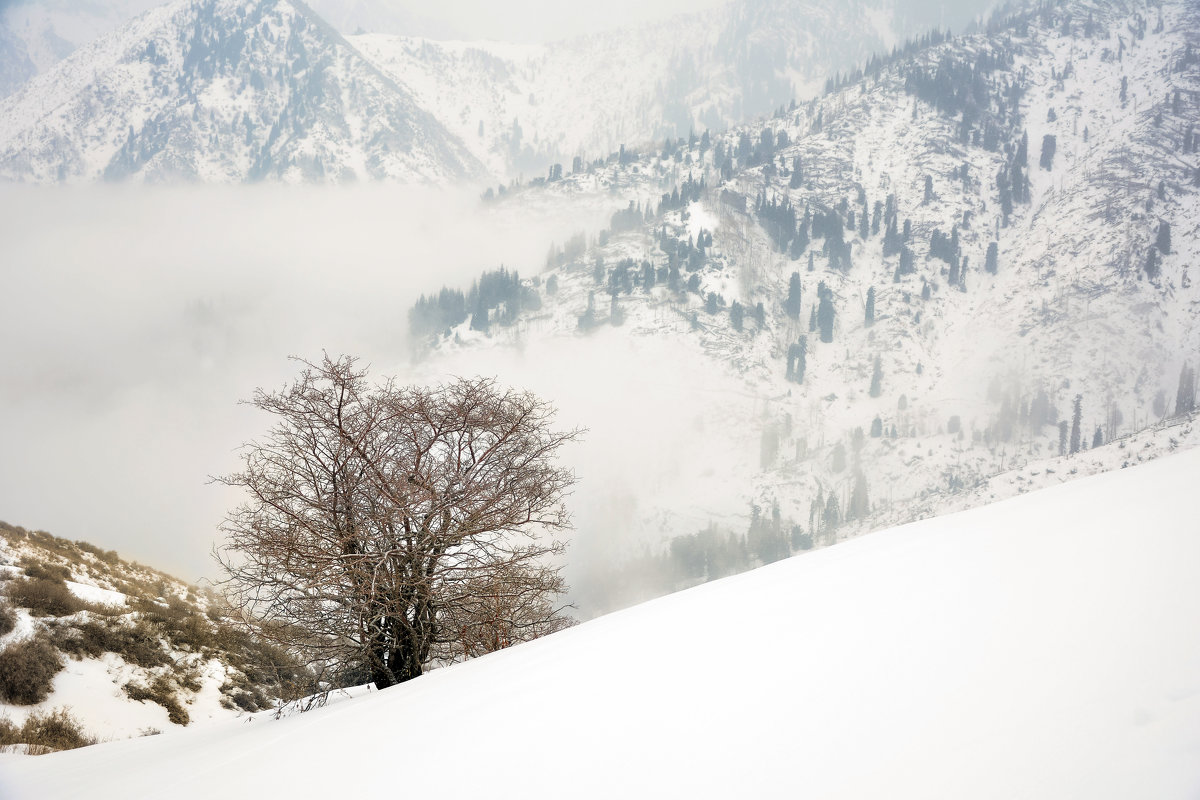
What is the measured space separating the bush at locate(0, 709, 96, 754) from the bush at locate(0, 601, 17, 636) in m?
2.18

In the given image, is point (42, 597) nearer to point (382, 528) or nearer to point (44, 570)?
point (44, 570)

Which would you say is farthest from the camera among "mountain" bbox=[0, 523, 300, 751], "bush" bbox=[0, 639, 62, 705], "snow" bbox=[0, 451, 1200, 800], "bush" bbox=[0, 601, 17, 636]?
"bush" bbox=[0, 601, 17, 636]

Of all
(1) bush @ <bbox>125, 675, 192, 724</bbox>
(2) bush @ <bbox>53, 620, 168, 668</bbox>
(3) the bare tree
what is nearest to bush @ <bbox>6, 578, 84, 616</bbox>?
(2) bush @ <bbox>53, 620, 168, 668</bbox>

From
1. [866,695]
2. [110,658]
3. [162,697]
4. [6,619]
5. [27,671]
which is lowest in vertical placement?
[162,697]

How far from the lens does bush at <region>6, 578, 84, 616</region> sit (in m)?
12.5

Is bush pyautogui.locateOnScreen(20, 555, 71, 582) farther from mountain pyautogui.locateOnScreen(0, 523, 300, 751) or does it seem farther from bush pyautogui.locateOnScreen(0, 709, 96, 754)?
bush pyautogui.locateOnScreen(0, 709, 96, 754)

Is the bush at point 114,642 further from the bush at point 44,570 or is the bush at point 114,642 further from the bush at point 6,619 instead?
the bush at point 44,570

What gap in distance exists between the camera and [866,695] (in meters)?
2.46

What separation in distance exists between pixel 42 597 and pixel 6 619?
1.46 meters

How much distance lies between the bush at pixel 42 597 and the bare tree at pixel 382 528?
5.75 metres

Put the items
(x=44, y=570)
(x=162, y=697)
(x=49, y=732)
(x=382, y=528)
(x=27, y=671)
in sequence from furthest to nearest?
(x=44, y=570)
(x=162, y=697)
(x=27, y=671)
(x=49, y=732)
(x=382, y=528)

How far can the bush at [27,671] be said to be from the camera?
10477 mm

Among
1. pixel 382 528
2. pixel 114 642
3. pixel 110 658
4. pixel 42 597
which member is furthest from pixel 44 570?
pixel 382 528

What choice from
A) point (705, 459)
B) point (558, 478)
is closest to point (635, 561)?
point (705, 459)
